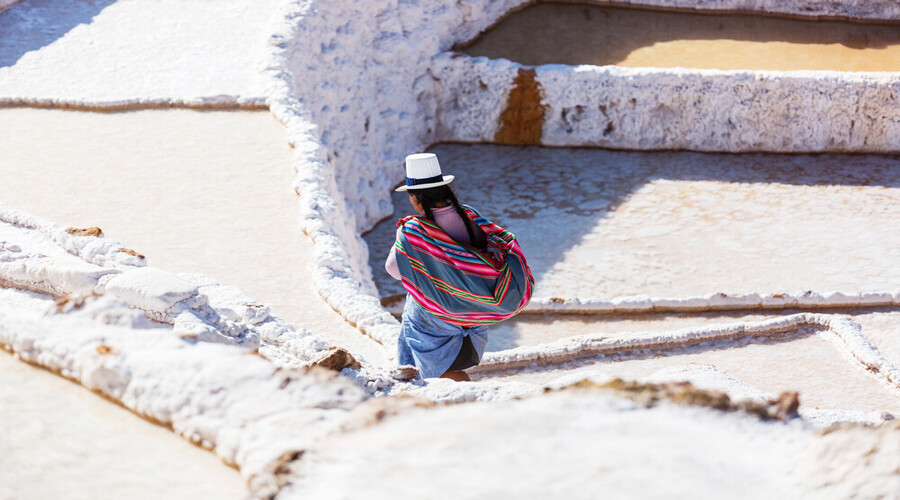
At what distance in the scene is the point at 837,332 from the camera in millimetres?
5617

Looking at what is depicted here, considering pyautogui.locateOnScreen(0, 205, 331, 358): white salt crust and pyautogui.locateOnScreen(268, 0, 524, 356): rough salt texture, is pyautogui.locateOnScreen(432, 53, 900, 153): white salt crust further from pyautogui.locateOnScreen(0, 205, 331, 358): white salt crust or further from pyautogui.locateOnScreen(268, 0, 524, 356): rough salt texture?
pyautogui.locateOnScreen(0, 205, 331, 358): white salt crust

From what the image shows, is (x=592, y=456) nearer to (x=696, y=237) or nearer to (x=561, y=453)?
(x=561, y=453)

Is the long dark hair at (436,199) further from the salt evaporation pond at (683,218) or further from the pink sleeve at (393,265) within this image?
the salt evaporation pond at (683,218)

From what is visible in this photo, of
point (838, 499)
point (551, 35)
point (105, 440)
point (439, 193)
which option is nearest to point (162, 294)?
point (439, 193)

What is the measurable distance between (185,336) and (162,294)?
1.33m

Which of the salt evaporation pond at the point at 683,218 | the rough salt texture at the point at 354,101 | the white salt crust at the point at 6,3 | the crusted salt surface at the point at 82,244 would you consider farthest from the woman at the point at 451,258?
the white salt crust at the point at 6,3

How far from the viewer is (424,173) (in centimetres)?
348

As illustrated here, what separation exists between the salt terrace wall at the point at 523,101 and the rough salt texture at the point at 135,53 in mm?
827

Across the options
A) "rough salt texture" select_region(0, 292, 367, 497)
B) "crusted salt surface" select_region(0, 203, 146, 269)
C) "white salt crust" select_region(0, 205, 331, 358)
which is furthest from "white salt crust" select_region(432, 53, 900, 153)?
"rough salt texture" select_region(0, 292, 367, 497)

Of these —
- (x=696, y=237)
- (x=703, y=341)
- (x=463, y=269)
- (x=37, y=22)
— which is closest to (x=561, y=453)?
(x=463, y=269)

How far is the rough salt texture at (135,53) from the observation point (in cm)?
671

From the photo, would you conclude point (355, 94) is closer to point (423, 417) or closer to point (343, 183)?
point (343, 183)

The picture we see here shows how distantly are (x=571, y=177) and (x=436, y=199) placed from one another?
5666 millimetres

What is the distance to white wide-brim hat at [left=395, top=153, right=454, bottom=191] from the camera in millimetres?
3447
